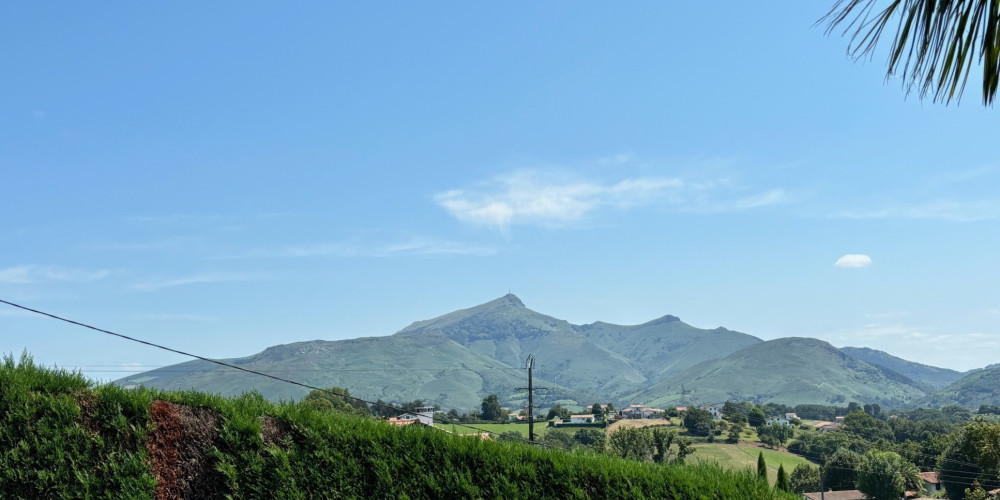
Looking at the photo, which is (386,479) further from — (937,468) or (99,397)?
(937,468)

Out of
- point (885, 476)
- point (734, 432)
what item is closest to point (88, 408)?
point (885, 476)

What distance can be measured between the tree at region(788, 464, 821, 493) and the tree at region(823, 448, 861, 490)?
4.41 feet

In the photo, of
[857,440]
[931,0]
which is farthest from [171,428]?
[857,440]

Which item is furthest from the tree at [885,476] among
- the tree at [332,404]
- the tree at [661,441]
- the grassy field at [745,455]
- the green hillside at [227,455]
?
the green hillside at [227,455]

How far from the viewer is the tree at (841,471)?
85.4 m

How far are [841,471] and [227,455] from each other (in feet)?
307

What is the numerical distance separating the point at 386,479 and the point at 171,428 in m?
3.08

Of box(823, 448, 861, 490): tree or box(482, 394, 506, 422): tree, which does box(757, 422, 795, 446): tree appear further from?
box(482, 394, 506, 422): tree

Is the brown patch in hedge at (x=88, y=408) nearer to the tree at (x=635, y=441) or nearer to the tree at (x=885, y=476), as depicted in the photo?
the tree at (x=635, y=441)

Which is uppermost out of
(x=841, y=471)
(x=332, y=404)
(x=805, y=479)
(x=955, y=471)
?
(x=332, y=404)

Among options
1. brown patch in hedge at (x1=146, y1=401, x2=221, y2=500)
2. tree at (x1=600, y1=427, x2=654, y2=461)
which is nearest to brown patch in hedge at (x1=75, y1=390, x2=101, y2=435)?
brown patch in hedge at (x1=146, y1=401, x2=221, y2=500)

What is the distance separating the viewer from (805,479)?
89438 millimetres

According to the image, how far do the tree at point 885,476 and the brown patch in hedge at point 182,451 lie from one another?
8297 centimetres

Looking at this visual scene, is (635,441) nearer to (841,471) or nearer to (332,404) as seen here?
(841,471)
